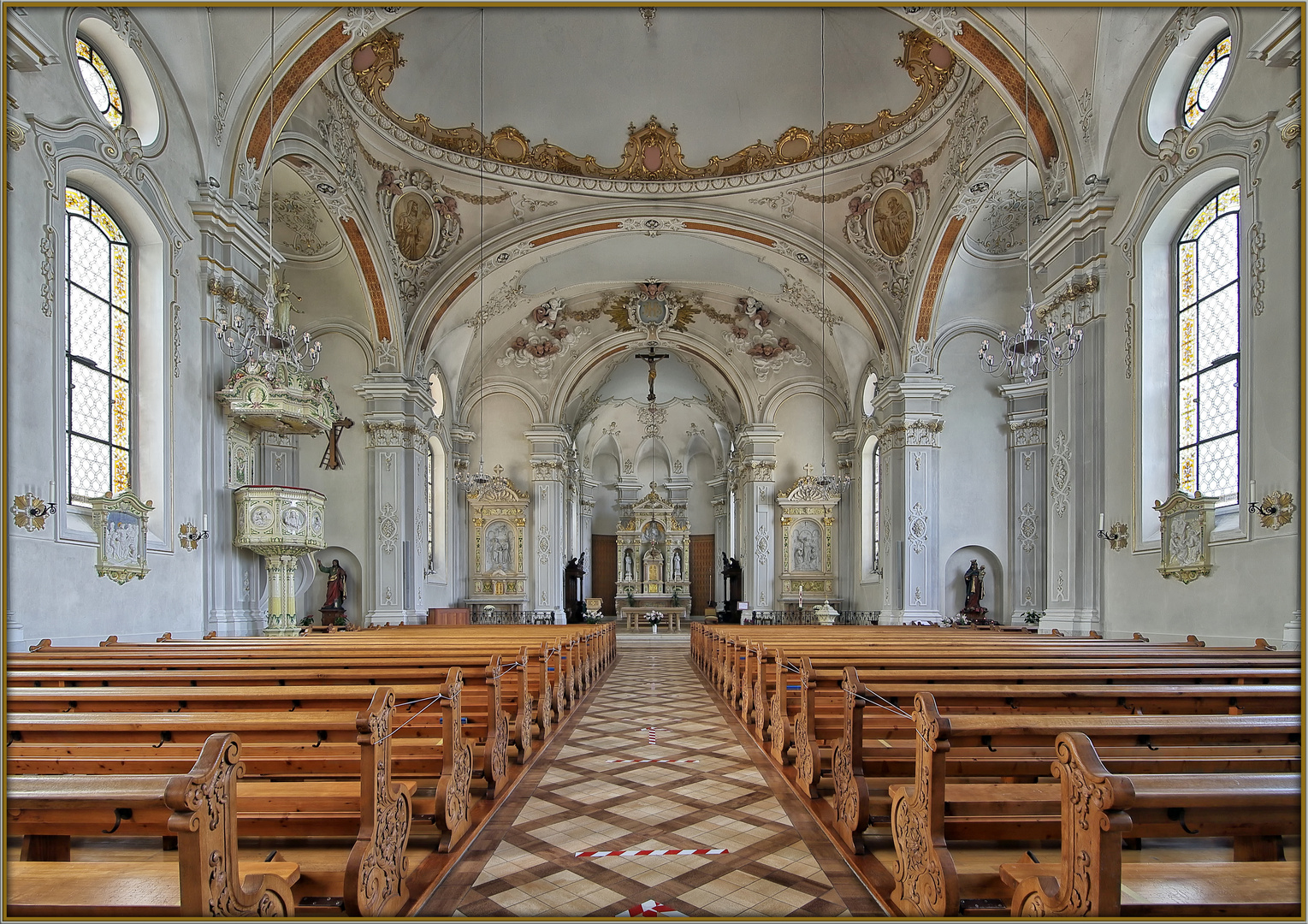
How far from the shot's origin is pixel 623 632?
2519 cm

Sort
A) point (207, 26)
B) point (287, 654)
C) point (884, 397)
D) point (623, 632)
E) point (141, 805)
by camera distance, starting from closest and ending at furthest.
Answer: point (141, 805) → point (287, 654) → point (207, 26) → point (884, 397) → point (623, 632)

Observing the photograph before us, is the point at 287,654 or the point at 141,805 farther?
the point at 287,654

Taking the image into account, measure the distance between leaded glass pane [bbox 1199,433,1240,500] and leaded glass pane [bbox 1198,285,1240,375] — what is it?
2.51ft

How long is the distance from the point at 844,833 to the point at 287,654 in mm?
4226

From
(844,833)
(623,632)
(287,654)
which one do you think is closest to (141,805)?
(844,833)

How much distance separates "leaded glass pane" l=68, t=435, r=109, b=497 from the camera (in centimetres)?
747

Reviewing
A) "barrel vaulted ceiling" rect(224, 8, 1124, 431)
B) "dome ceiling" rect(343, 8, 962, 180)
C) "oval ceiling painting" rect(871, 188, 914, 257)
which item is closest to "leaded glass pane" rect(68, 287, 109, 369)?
"barrel vaulted ceiling" rect(224, 8, 1124, 431)

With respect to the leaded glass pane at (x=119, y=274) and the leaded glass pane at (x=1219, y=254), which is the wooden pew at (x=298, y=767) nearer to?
the leaded glass pane at (x=119, y=274)

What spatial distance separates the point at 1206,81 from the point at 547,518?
16730 mm

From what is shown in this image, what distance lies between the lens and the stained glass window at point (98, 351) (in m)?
7.60

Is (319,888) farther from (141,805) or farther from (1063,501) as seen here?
(1063,501)

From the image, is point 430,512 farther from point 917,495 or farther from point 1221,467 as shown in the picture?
point 1221,467

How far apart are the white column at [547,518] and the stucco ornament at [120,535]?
13.9m

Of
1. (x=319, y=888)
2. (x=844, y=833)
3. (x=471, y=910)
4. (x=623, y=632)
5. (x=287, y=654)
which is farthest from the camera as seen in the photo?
(x=623, y=632)
